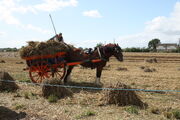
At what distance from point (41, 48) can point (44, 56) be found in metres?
0.41

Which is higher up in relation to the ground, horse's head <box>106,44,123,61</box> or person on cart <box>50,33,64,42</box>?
person on cart <box>50,33,64,42</box>

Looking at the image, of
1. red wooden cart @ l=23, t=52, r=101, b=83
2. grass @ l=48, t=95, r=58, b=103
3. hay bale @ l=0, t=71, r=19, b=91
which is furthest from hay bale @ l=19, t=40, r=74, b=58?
grass @ l=48, t=95, r=58, b=103

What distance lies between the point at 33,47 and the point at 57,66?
1.48 metres

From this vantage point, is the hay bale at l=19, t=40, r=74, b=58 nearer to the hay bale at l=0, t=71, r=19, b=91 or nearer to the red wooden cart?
the red wooden cart

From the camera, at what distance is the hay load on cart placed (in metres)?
11.6

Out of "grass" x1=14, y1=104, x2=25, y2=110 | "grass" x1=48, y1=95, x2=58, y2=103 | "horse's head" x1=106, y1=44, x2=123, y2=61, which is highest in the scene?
"horse's head" x1=106, y1=44, x2=123, y2=61

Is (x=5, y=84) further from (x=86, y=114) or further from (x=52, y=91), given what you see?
(x=86, y=114)

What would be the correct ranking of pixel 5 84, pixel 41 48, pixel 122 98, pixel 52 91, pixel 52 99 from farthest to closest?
pixel 41 48
pixel 5 84
pixel 52 91
pixel 52 99
pixel 122 98

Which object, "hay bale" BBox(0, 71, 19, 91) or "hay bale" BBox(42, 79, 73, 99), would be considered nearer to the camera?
"hay bale" BBox(42, 79, 73, 99)

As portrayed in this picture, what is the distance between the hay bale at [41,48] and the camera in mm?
11586

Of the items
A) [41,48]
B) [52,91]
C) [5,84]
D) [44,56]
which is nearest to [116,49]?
[44,56]

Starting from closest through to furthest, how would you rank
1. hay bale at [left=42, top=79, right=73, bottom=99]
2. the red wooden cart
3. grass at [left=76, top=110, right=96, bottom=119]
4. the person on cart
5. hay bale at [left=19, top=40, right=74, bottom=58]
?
grass at [left=76, top=110, right=96, bottom=119]
hay bale at [left=42, top=79, right=73, bottom=99]
hay bale at [left=19, top=40, right=74, bottom=58]
the red wooden cart
the person on cart

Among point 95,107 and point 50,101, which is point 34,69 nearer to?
point 50,101

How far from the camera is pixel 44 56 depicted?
11.7 metres
